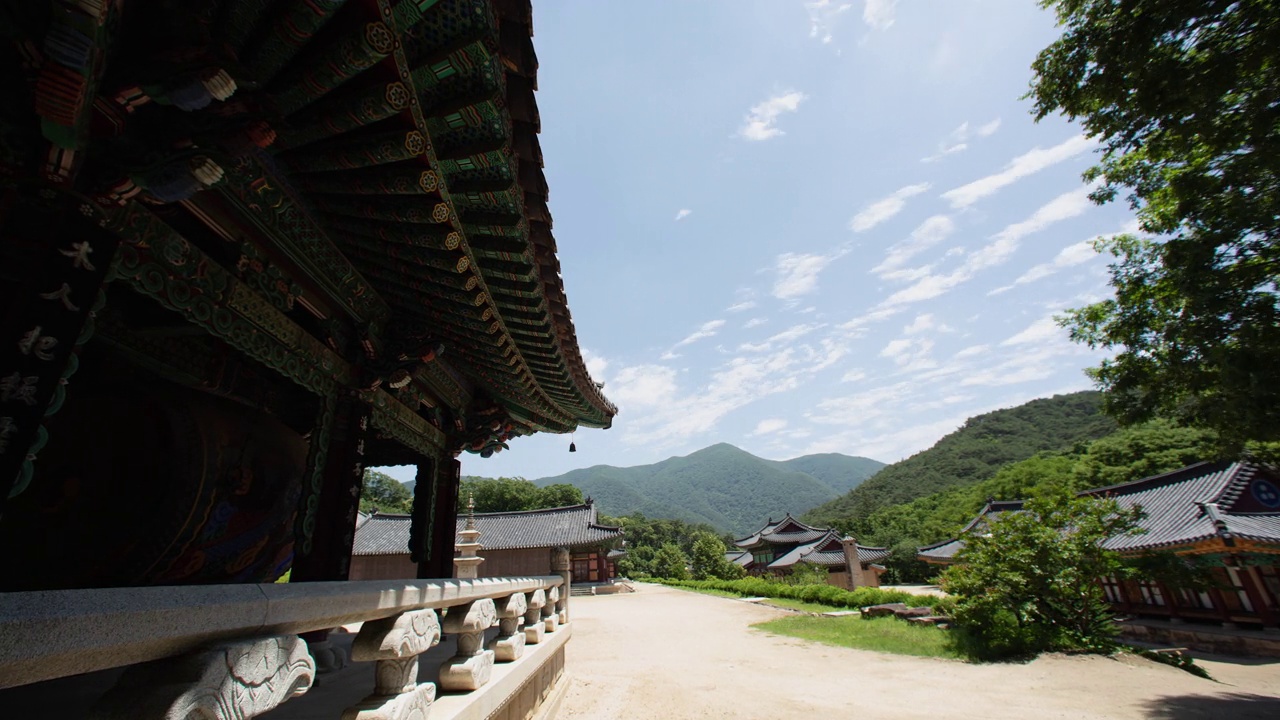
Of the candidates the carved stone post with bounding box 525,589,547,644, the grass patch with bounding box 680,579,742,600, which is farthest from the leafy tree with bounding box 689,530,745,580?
the carved stone post with bounding box 525,589,547,644

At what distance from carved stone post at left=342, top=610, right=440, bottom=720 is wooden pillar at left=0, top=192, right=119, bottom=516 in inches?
59.8

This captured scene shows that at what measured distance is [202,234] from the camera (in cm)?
355

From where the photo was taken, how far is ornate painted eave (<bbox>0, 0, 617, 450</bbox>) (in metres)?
2.17

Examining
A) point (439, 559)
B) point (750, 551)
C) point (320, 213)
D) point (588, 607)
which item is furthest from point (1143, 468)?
point (320, 213)

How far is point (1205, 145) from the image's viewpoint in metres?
6.91

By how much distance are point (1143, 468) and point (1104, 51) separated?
50.1 meters

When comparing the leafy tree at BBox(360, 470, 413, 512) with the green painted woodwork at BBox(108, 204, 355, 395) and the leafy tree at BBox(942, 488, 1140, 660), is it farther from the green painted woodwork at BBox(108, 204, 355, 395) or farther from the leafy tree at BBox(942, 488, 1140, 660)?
the green painted woodwork at BBox(108, 204, 355, 395)

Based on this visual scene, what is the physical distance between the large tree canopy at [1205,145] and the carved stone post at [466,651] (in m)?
9.06

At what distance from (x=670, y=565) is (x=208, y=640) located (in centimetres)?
5860

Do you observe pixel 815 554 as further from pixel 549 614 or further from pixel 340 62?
pixel 340 62

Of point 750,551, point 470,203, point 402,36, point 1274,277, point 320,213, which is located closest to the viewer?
point 402,36

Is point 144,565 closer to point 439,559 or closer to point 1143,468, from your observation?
point 439,559

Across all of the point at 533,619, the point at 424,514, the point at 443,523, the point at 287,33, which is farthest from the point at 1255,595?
the point at 287,33

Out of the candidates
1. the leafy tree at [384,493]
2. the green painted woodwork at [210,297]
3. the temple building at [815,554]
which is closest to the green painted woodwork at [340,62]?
the green painted woodwork at [210,297]
